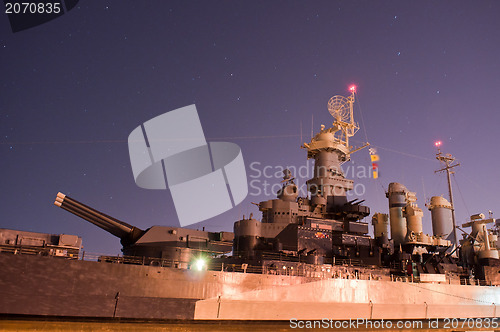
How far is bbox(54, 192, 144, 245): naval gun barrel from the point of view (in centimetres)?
1627

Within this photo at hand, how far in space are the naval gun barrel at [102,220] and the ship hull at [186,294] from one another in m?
2.96

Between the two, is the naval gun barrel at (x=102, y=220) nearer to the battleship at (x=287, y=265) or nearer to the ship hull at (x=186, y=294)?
the battleship at (x=287, y=265)

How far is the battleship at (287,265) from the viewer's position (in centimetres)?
1407

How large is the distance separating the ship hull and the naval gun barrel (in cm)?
296

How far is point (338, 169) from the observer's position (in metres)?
30.2

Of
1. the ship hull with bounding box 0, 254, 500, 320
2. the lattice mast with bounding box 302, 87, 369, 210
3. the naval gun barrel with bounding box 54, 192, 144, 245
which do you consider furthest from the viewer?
the lattice mast with bounding box 302, 87, 369, 210

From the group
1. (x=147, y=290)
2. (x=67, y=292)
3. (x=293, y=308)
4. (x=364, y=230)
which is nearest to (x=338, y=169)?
(x=364, y=230)

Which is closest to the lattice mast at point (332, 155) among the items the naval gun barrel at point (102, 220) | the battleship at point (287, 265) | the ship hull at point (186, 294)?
the battleship at point (287, 265)

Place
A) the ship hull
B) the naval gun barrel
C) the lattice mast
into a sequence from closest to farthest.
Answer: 1. the ship hull
2. the naval gun barrel
3. the lattice mast

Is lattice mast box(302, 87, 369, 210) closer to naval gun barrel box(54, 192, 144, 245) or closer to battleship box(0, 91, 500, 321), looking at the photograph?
battleship box(0, 91, 500, 321)

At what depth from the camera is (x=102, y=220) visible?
17172 mm

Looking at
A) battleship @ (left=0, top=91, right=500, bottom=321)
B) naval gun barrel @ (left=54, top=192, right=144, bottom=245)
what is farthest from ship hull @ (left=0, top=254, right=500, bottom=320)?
naval gun barrel @ (left=54, top=192, right=144, bottom=245)

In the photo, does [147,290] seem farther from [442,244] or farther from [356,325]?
[442,244]

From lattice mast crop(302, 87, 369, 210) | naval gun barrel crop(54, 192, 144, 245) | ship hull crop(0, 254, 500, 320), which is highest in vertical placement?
lattice mast crop(302, 87, 369, 210)
